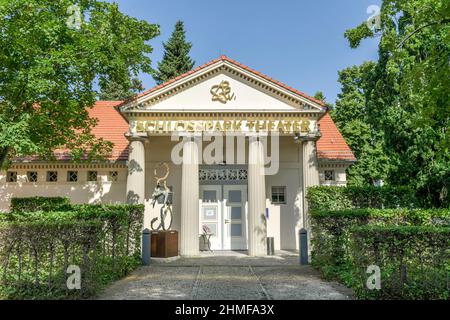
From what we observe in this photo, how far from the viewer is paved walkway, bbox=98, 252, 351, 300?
7.97 meters

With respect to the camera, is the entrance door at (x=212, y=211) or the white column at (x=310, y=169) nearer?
the white column at (x=310, y=169)

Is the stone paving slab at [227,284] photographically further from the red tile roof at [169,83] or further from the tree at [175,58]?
the tree at [175,58]

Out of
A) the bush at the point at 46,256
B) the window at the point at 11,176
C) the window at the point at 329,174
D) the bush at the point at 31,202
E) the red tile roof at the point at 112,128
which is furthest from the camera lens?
the red tile roof at the point at 112,128

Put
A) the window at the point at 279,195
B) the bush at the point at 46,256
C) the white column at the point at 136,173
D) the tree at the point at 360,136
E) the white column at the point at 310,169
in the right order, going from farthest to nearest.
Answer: the tree at the point at 360,136, the window at the point at 279,195, the white column at the point at 310,169, the white column at the point at 136,173, the bush at the point at 46,256

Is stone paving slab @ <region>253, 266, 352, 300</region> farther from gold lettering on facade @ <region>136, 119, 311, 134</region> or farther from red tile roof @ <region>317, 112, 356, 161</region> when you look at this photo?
red tile roof @ <region>317, 112, 356, 161</region>

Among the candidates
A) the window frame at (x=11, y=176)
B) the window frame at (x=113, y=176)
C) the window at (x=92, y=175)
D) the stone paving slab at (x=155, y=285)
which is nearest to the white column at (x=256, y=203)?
the stone paving slab at (x=155, y=285)

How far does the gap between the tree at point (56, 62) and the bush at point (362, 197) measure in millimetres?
8733

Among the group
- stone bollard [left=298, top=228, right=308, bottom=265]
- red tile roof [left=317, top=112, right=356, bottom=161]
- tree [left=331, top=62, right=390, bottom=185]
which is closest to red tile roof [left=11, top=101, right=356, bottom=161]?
red tile roof [left=317, top=112, right=356, bottom=161]

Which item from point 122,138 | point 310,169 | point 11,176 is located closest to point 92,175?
point 122,138

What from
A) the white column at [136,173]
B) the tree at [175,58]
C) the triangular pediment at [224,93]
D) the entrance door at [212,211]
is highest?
the tree at [175,58]

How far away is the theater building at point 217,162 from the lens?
16.4m

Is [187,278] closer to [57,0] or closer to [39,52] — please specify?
[39,52]

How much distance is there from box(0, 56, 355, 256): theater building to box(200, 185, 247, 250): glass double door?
49mm

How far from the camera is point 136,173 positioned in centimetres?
1623
